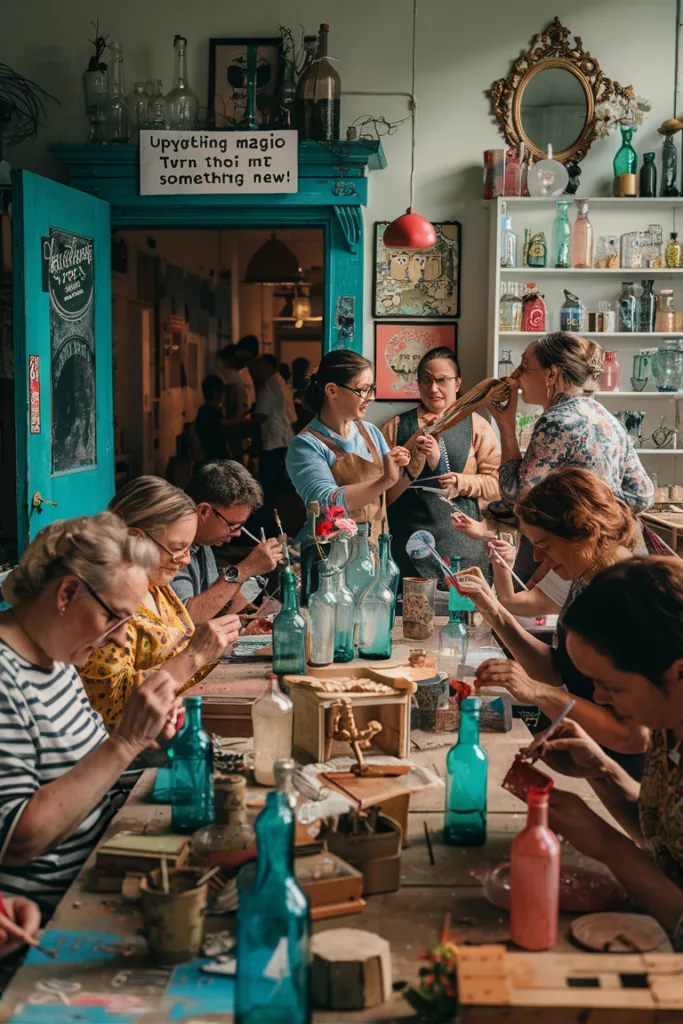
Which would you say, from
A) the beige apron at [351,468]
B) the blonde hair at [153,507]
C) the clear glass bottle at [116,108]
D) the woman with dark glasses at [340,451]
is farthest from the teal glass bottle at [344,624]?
the clear glass bottle at [116,108]

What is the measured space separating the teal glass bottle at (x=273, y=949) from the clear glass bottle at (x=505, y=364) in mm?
4714

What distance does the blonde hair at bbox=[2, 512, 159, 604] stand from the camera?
1978 mm

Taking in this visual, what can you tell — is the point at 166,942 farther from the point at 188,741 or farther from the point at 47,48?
the point at 47,48

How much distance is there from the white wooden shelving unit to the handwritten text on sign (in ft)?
3.81

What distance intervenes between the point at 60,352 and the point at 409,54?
2.51m

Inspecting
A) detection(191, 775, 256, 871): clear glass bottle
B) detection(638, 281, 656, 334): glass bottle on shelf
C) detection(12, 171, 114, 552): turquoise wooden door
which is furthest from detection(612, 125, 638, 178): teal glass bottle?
detection(191, 775, 256, 871): clear glass bottle

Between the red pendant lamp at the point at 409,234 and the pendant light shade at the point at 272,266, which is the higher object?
the pendant light shade at the point at 272,266

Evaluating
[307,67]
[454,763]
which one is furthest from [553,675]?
[307,67]

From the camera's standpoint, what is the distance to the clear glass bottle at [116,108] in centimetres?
570

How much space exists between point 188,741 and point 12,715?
318mm

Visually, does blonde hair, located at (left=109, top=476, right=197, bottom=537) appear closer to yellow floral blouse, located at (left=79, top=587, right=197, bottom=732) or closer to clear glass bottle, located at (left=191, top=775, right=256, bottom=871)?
yellow floral blouse, located at (left=79, top=587, right=197, bottom=732)

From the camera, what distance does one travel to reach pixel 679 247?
576cm

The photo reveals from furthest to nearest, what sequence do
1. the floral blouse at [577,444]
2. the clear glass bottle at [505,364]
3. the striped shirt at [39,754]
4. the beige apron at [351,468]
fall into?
the clear glass bottle at [505,364], the beige apron at [351,468], the floral blouse at [577,444], the striped shirt at [39,754]

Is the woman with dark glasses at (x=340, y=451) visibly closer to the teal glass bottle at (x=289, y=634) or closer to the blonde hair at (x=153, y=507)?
the blonde hair at (x=153, y=507)
